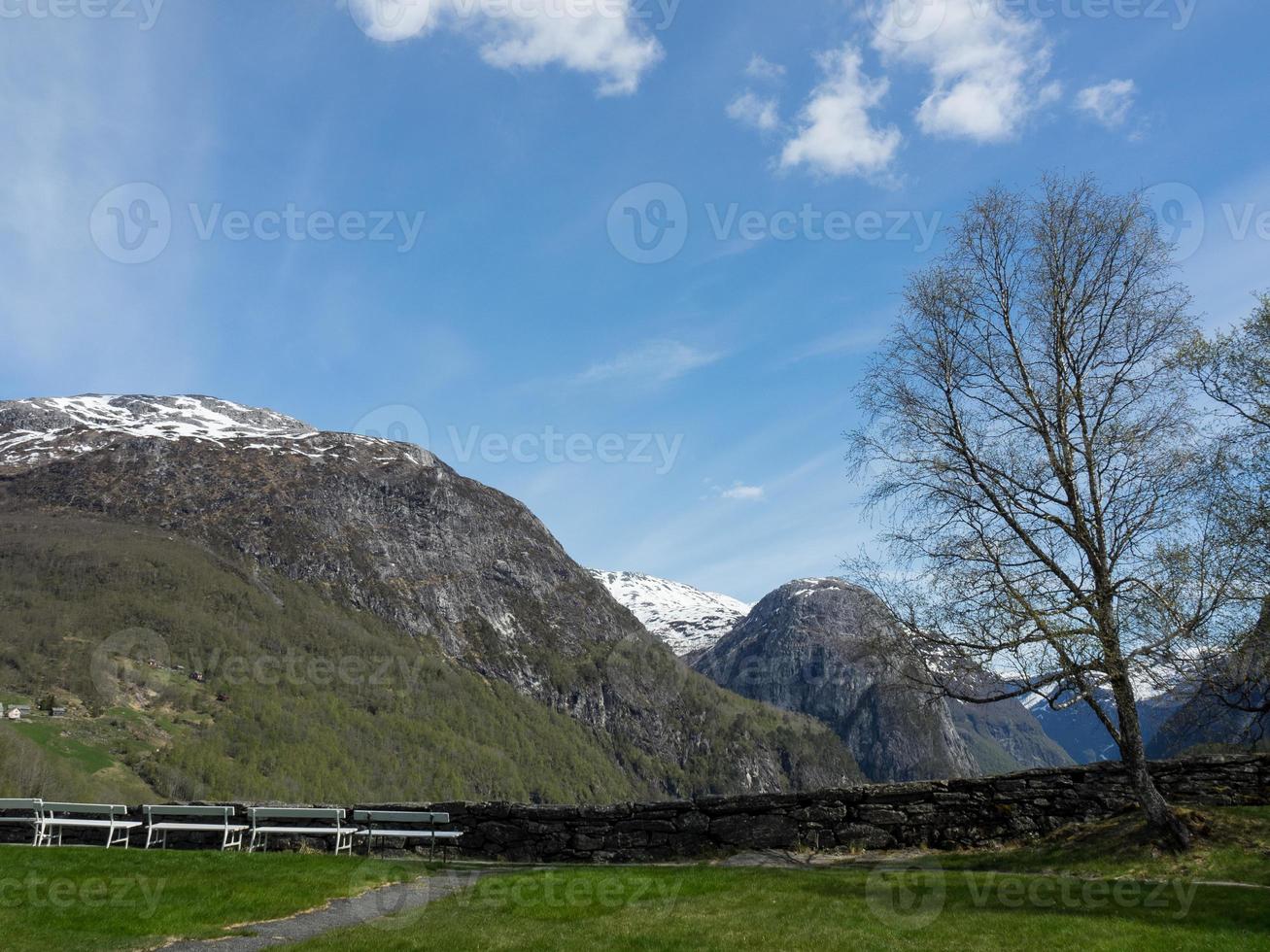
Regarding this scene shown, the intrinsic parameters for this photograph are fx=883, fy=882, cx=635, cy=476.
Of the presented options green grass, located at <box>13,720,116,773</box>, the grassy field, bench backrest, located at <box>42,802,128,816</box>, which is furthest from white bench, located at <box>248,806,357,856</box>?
green grass, located at <box>13,720,116,773</box>

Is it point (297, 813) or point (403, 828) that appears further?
point (403, 828)

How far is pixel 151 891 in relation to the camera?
1302 centimetres

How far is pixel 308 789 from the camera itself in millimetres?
164750

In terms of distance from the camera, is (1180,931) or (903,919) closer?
(1180,931)

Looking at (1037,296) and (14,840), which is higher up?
(1037,296)

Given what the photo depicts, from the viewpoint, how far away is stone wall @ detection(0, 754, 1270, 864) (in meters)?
17.8

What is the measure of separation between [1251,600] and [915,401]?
715 centimetres

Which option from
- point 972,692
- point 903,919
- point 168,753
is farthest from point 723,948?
point 168,753

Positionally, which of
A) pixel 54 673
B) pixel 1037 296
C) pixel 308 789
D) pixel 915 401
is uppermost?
pixel 54 673

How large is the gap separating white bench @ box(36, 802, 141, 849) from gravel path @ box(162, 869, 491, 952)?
852cm

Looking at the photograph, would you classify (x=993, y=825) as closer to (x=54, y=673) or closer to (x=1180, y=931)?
(x=1180, y=931)
